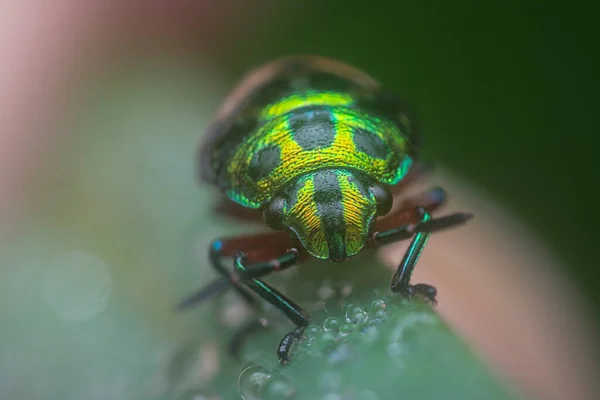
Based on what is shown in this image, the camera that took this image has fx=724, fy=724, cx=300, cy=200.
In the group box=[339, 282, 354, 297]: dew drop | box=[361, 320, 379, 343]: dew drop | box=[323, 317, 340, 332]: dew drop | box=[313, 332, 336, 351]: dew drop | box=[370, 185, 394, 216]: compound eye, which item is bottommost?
box=[313, 332, 336, 351]: dew drop

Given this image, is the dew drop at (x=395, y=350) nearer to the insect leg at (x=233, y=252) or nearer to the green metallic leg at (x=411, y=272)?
the green metallic leg at (x=411, y=272)

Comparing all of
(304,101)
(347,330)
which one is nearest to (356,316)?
(347,330)

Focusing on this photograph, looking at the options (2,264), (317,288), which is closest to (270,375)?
(317,288)

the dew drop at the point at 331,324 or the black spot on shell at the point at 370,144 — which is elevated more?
the black spot on shell at the point at 370,144

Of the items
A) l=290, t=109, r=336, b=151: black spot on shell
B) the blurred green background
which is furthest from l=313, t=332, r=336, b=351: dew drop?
the blurred green background

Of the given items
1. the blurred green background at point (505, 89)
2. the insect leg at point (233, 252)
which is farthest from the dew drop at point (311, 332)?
the blurred green background at point (505, 89)

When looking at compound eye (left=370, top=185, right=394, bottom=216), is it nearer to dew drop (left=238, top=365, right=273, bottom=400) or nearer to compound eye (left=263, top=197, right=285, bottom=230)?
compound eye (left=263, top=197, right=285, bottom=230)
